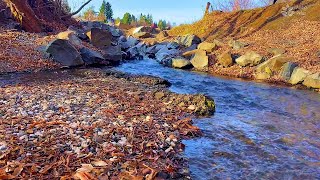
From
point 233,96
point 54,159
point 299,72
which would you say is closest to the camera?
point 54,159

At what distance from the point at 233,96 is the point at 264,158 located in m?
5.65

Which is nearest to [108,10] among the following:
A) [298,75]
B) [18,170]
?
[298,75]

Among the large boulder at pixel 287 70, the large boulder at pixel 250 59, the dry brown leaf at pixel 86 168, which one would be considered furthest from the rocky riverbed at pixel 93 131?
the large boulder at pixel 250 59

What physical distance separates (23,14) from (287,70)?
15085 millimetres

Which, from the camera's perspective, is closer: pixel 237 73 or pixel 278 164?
pixel 278 164

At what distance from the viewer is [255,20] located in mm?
26672

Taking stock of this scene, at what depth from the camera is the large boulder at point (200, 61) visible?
58.3 feet

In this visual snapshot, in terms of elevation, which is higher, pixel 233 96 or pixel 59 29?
pixel 59 29

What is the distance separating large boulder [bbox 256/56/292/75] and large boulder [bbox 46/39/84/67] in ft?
28.8

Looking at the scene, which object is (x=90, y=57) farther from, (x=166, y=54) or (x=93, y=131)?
(x=93, y=131)

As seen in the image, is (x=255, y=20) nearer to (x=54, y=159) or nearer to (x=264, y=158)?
(x=264, y=158)

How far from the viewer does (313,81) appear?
1277 centimetres

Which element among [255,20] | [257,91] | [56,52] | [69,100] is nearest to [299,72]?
[257,91]

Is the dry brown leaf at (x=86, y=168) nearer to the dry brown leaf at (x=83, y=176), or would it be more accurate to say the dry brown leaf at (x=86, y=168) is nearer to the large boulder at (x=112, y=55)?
the dry brown leaf at (x=83, y=176)
